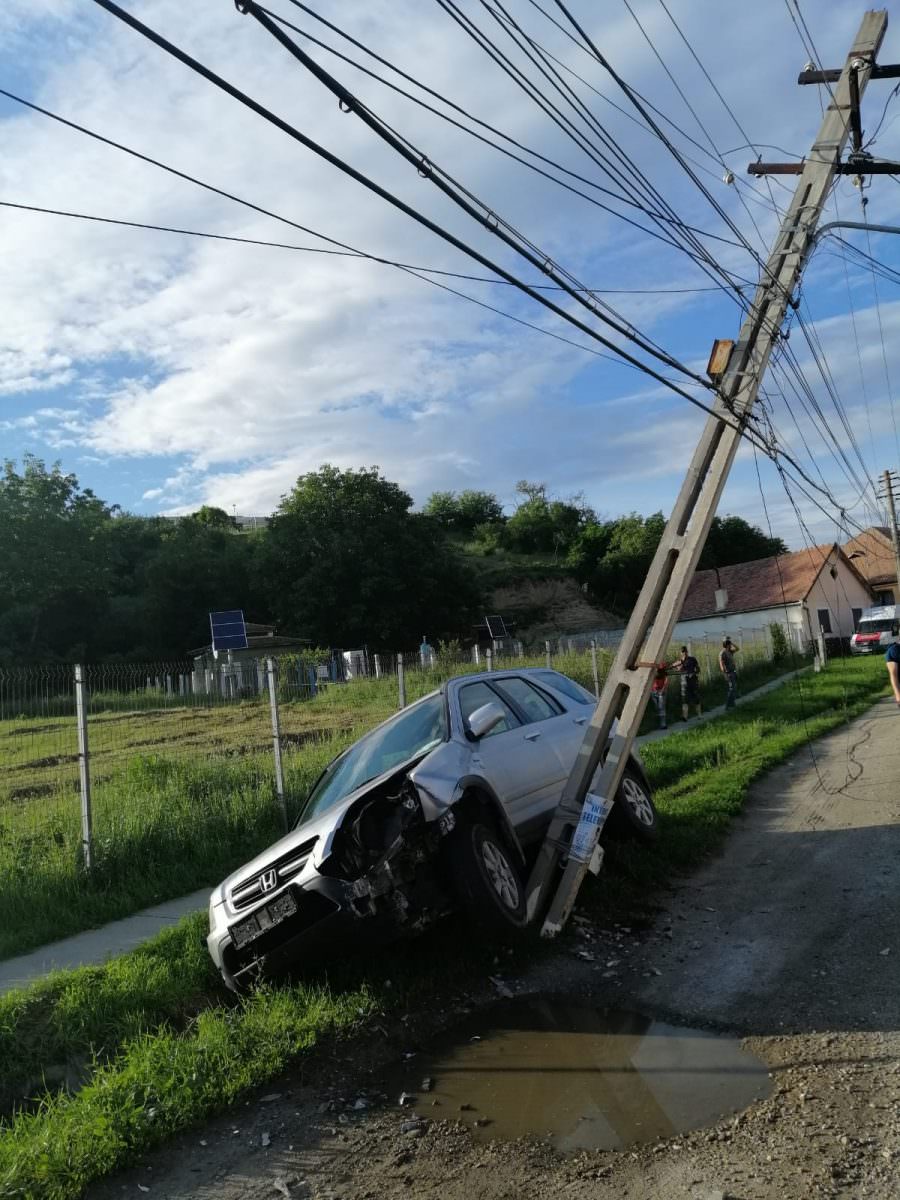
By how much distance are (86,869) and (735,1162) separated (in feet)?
20.6

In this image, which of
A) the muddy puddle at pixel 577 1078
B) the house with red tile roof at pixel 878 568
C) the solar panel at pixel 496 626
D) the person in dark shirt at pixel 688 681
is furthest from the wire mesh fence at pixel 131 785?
the house with red tile roof at pixel 878 568

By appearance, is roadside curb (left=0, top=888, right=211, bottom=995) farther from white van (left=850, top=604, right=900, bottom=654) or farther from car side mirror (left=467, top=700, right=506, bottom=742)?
white van (left=850, top=604, right=900, bottom=654)

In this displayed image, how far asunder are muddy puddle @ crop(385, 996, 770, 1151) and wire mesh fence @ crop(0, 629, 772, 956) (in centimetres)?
397

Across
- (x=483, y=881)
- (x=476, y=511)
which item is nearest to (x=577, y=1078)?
(x=483, y=881)

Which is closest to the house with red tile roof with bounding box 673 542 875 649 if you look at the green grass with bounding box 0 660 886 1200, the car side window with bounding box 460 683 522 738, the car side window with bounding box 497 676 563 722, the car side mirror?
the car side window with bounding box 497 676 563 722

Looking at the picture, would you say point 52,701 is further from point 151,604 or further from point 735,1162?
point 151,604

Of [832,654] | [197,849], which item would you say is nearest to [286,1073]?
[197,849]

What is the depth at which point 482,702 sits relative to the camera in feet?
23.7

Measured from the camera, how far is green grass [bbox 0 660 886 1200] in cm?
420

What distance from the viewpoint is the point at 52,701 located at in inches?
365

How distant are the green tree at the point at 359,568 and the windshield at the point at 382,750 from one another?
48.7 meters

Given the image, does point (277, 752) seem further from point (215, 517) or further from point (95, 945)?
point (215, 517)

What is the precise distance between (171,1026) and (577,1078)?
253 centimetres

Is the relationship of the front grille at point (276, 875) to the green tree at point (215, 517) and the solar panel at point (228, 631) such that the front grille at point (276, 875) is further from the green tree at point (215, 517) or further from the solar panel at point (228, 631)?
the green tree at point (215, 517)
